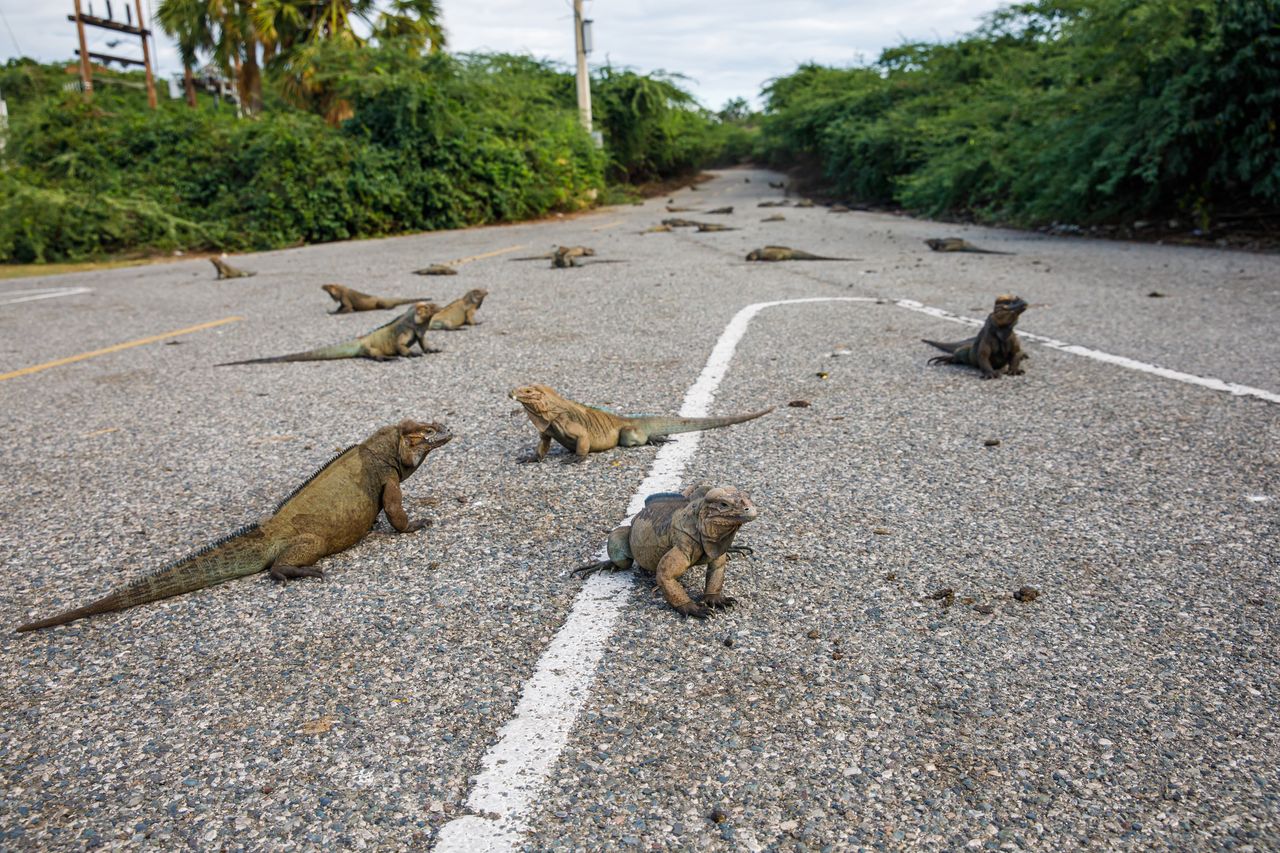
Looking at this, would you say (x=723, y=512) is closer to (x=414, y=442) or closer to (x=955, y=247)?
(x=414, y=442)

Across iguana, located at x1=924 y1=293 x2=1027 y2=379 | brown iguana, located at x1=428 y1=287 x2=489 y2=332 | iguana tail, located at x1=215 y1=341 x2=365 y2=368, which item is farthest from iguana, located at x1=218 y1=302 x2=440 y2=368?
iguana, located at x1=924 y1=293 x2=1027 y2=379

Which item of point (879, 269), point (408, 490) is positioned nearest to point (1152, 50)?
point (879, 269)

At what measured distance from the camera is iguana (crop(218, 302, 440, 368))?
7.32 metres

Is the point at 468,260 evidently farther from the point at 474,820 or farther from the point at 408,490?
the point at 474,820

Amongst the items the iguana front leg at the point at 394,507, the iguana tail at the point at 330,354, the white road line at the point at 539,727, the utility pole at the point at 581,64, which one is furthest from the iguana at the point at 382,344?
the utility pole at the point at 581,64

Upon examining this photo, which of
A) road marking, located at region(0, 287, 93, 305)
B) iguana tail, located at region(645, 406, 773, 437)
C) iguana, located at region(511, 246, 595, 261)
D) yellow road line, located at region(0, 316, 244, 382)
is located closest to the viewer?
iguana tail, located at region(645, 406, 773, 437)

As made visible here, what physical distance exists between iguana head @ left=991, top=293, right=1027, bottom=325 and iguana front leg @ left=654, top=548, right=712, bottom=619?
3.76 m

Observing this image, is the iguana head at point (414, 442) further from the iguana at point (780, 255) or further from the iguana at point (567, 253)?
the iguana at point (780, 255)

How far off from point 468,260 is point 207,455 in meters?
10.3

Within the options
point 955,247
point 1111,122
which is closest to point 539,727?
point 955,247

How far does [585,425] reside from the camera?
466cm

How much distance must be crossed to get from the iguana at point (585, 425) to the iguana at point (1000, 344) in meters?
2.13

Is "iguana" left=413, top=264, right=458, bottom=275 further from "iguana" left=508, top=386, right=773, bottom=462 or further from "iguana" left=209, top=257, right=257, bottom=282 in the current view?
"iguana" left=508, top=386, right=773, bottom=462

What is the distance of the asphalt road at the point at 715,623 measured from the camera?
6.95ft
